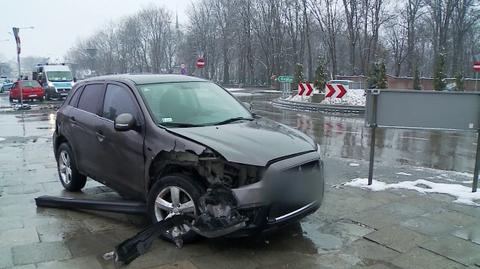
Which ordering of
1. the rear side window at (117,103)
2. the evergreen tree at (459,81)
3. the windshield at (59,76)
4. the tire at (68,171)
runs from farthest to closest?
the windshield at (59,76) → the evergreen tree at (459,81) → the tire at (68,171) → the rear side window at (117,103)

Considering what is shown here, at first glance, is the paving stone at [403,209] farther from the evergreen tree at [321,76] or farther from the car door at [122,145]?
the evergreen tree at [321,76]

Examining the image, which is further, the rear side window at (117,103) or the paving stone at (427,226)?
the rear side window at (117,103)

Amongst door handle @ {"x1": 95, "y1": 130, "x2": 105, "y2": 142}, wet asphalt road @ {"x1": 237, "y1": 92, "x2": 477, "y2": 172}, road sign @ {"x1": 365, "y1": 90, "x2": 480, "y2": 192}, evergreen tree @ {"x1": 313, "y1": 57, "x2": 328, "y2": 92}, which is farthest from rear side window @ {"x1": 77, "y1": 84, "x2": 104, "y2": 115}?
evergreen tree @ {"x1": 313, "y1": 57, "x2": 328, "y2": 92}

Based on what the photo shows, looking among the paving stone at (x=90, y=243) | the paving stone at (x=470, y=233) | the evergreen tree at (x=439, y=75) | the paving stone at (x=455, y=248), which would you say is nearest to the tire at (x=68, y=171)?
the paving stone at (x=90, y=243)

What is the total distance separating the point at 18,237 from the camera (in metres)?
4.75

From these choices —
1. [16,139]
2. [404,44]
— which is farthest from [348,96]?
[404,44]

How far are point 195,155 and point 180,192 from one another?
43 cm

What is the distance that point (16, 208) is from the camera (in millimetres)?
5820

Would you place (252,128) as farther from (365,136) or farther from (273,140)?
(365,136)

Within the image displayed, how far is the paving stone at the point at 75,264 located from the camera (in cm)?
401

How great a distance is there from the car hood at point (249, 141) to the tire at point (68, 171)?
8.29 ft

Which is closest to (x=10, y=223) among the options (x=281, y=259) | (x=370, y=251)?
(x=281, y=259)

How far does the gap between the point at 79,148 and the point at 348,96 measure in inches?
874

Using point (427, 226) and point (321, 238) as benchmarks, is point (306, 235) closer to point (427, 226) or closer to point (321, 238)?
point (321, 238)
